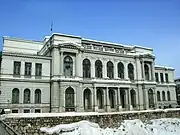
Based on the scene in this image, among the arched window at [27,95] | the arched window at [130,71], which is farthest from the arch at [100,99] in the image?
the arched window at [27,95]

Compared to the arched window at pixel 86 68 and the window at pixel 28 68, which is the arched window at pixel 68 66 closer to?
the arched window at pixel 86 68

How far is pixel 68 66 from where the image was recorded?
3634cm

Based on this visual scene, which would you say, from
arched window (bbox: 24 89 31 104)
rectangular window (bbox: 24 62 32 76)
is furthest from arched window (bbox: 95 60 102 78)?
arched window (bbox: 24 89 31 104)

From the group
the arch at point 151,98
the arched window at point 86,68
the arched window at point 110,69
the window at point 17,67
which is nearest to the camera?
the window at point 17,67

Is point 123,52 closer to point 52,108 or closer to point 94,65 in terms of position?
point 94,65

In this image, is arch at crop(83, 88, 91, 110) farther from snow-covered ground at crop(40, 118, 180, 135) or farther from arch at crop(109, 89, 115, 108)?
snow-covered ground at crop(40, 118, 180, 135)

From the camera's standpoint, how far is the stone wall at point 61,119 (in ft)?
60.1

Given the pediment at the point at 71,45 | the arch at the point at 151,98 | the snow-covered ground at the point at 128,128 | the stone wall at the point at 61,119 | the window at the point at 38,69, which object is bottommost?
the snow-covered ground at the point at 128,128

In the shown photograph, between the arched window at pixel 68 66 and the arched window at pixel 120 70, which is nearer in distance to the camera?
the arched window at pixel 68 66

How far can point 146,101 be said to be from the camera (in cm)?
4347

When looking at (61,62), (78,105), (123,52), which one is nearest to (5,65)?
(61,62)

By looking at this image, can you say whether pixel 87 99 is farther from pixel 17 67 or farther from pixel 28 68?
pixel 17 67

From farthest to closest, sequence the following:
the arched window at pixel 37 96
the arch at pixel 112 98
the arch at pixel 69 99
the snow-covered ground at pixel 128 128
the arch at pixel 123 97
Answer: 1. the arch at pixel 123 97
2. the arch at pixel 112 98
3. the arch at pixel 69 99
4. the arched window at pixel 37 96
5. the snow-covered ground at pixel 128 128

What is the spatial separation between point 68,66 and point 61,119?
1660 centimetres
